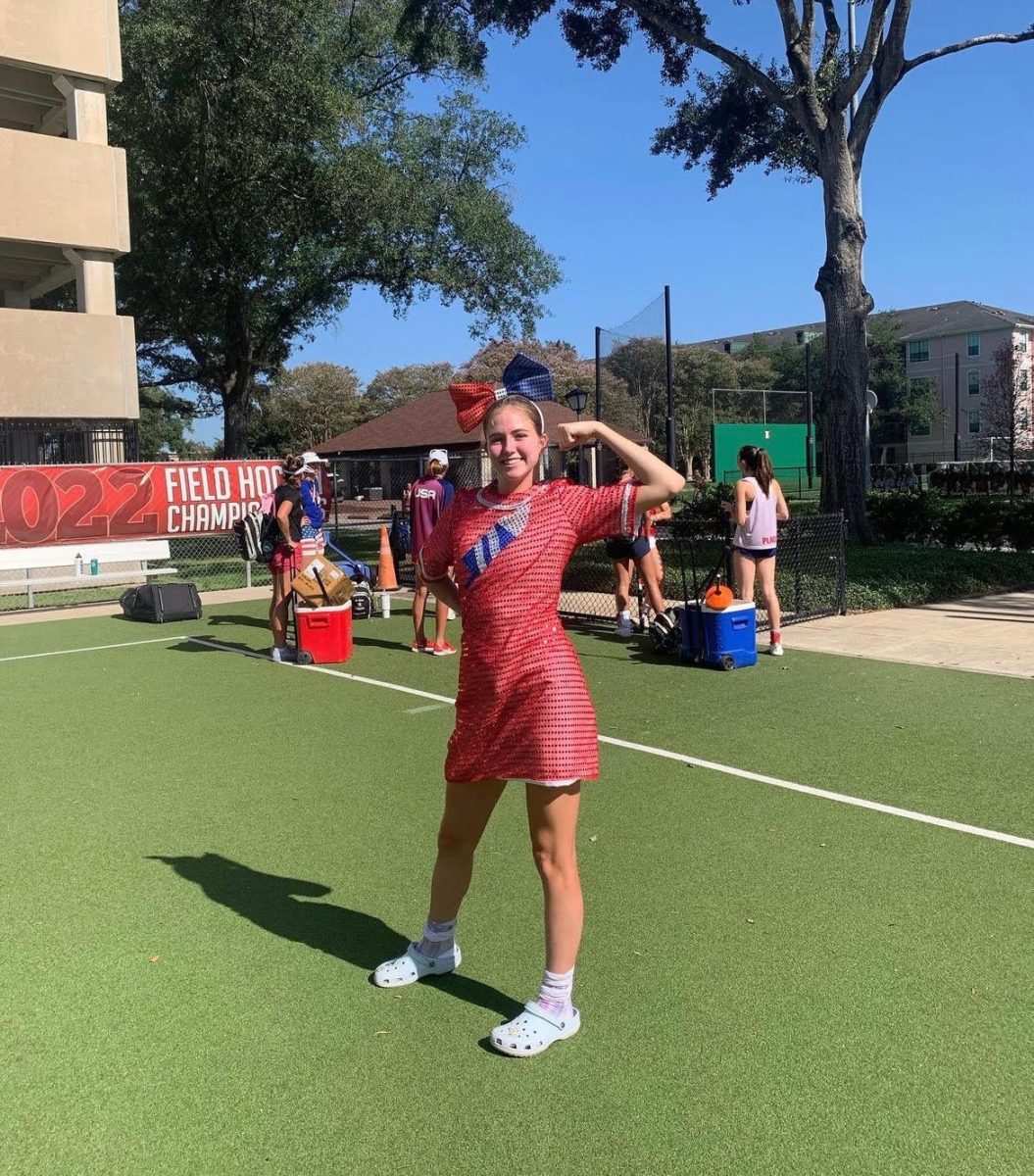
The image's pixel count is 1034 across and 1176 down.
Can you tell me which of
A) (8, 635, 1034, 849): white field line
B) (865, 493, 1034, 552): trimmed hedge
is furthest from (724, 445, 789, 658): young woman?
(865, 493, 1034, 552): trimmed hedge

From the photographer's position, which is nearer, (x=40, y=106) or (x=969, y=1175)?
(x=969, y=1175)

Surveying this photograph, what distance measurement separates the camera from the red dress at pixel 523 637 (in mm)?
2939

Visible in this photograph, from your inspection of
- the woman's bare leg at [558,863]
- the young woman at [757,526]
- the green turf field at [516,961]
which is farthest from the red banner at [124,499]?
the woman's bare leg at [558,863]

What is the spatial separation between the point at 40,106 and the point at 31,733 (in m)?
18.3

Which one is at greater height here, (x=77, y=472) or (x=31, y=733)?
(x=77, y=472)

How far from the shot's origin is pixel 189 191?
23.4 metres

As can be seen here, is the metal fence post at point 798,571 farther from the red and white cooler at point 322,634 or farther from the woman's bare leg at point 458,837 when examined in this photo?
the woman's bare leg at point 458,837

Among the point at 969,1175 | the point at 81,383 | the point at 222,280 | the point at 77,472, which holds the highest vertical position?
the point at 222,280

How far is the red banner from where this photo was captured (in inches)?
571

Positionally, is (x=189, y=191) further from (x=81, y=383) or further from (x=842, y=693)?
(x=842, y=693)

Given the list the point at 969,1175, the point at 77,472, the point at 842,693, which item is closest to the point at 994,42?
the point at 842,693

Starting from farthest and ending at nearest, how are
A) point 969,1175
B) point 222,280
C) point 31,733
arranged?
point 222,280
point 31,733
point 969,1175

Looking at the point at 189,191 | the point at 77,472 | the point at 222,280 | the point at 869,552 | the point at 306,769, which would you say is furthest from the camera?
the point at 222,280

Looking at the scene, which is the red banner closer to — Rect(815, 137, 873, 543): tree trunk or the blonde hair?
Rect(815, 137, 873, 543): tree trunk
